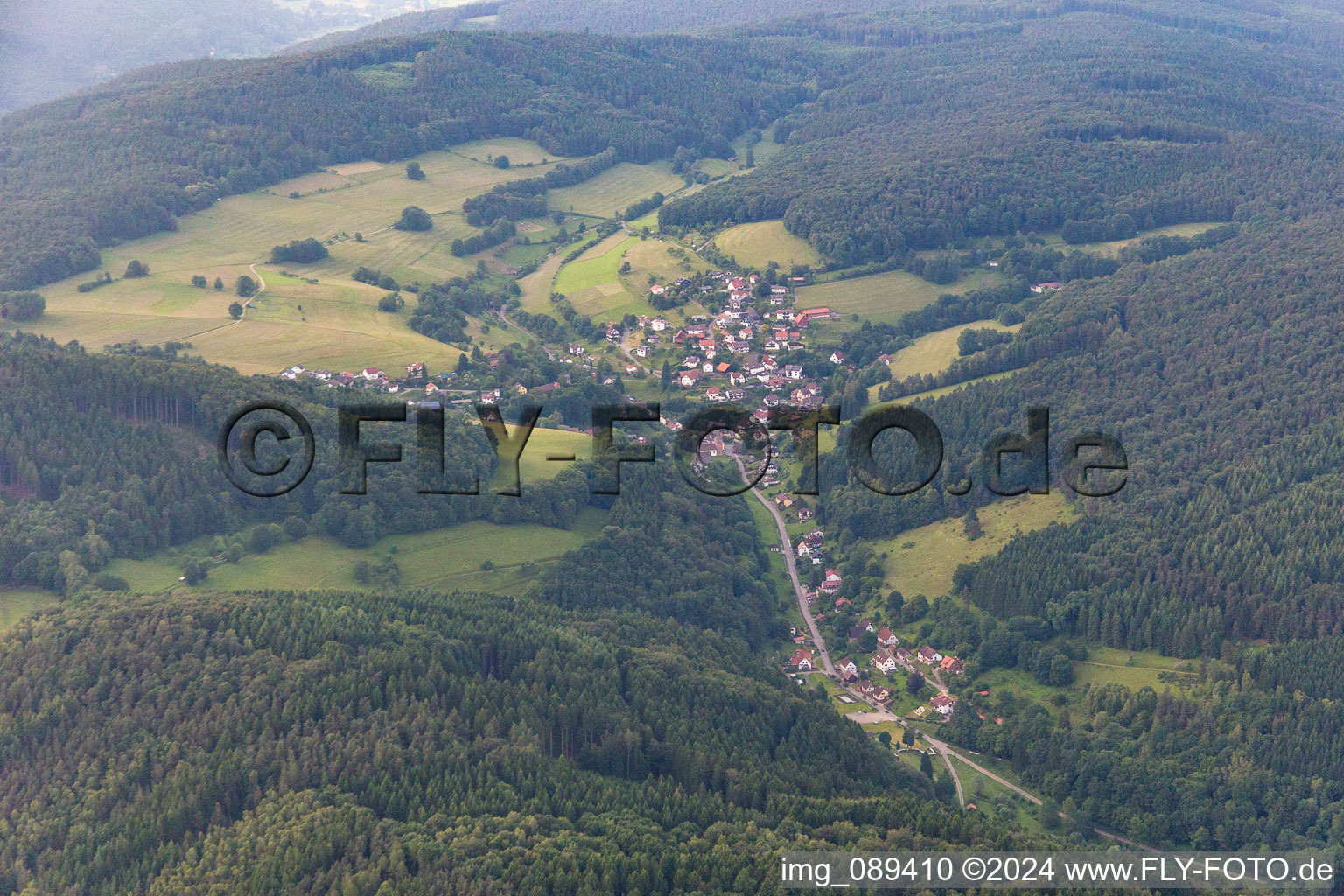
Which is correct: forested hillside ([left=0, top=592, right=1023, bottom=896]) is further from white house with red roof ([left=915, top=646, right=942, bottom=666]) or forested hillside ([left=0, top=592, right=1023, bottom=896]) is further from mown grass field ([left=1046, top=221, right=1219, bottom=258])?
mown grass field ([left=1046, top=221, right=1219, bottom=258])

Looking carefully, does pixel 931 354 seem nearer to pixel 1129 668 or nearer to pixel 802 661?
pixel 802 661

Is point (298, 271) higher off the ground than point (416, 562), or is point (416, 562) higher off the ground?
point (298, 271)

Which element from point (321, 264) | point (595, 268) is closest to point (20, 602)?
point (321, 264)

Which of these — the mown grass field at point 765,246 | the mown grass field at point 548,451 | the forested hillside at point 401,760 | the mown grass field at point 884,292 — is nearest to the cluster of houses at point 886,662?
the forested hillside at point 401,760

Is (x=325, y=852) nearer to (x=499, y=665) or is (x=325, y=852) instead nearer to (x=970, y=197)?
(x=499, y=665)

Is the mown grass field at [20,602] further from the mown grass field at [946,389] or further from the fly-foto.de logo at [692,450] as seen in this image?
the mown grass field at [946,389]

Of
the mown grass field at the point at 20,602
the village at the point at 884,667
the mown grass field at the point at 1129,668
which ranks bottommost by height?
the village at the point at 884,667
